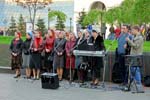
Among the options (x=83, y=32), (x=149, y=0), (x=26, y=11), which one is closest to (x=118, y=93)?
(x=83, y=32)

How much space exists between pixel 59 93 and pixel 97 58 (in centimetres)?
226

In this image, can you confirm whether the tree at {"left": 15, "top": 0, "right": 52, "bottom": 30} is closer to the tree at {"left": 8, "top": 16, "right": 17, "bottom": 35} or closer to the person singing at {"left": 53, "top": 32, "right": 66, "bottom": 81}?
the tree at {"left": 8, "top": 16, "right": 17, "bottom": 35}

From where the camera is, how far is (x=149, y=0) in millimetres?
20859

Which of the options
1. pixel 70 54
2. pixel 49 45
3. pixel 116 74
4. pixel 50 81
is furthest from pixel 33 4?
pixel 50 81

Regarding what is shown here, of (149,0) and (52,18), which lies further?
(52,18)

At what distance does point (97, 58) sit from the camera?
53.2 ft

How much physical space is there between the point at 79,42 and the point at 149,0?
5444mm

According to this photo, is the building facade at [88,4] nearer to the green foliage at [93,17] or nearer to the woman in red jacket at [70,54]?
the green foliage at [93,17]

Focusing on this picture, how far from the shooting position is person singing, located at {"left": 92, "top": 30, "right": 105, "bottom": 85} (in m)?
16.0

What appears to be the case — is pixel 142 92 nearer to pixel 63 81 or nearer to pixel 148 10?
pixel 63 81

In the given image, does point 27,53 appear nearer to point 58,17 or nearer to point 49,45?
point 49,45

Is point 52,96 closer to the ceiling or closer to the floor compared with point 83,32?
closer to the floor

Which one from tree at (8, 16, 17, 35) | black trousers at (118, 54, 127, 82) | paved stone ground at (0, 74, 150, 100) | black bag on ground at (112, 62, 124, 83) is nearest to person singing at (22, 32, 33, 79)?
paved stone ground at (0, 74, 150, 100)

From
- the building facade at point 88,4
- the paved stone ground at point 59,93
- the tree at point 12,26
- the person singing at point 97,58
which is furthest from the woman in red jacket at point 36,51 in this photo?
the building facade at point 88,4
